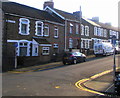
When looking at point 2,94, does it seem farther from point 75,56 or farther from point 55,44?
point 55,44

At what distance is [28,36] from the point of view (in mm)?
21734

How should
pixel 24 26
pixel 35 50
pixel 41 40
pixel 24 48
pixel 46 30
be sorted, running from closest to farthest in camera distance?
pixel 24 48 < pixel 24 26 < pixel 35 50 < pixel 41 40 < pixel 46 30

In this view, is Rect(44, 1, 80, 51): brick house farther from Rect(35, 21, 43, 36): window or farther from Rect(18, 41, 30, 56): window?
Rect(18, 41, 30, 56): window

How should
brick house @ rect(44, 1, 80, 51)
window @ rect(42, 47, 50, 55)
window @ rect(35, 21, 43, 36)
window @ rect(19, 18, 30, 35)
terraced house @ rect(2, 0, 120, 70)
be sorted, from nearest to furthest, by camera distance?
terraced house @ rect(2, 0, 120, 70), window @ rect(19, 18, 30, 35), window @ rect(42, 47, 50, 55), window @ rect(35, 21, 43, 36), brick house @ rect(44, 1, 80, 51)

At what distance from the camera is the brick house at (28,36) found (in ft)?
63.3

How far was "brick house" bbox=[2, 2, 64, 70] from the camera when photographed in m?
19.3

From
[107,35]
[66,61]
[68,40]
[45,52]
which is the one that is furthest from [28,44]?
[107,35]

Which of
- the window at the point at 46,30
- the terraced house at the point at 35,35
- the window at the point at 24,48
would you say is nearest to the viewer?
the terraced house at the point at 35,35

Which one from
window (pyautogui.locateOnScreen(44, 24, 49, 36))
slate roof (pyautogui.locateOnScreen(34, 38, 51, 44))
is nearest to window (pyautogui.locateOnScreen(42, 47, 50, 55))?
slate roof (pyautogui.locateOnScreen(34, 38, 51, 44))

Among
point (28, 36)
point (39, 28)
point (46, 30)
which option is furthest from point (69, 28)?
point (28, 36)

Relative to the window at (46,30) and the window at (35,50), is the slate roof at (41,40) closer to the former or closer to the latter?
the window at (35,50)

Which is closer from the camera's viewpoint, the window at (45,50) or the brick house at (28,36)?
the brick house at (28,36)

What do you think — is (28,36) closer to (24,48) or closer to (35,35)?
(35,35)

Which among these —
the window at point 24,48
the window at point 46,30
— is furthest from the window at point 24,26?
the window at point 46,30
